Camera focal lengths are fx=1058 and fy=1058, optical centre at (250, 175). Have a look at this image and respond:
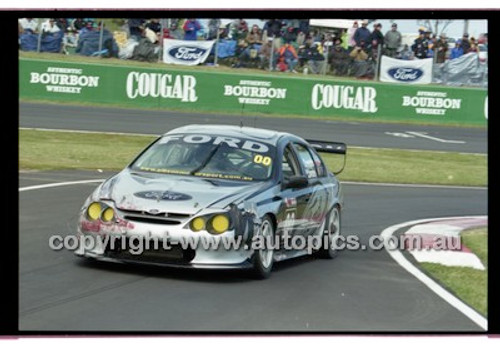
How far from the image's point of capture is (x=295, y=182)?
10.0m

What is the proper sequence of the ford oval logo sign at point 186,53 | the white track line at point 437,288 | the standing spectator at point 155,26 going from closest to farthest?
the white track line at point 437,288, the standing spectator at point 155,26, the ford oval logo sign at point 186,53

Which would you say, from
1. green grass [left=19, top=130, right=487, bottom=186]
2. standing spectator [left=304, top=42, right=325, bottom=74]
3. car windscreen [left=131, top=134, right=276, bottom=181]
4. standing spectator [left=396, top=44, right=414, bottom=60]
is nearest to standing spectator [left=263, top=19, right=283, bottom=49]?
standing spectator [left=304, top=42, right=325, bottom=74]

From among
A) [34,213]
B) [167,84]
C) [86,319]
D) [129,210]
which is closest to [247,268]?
[129,210]

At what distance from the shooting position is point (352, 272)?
33.9ft

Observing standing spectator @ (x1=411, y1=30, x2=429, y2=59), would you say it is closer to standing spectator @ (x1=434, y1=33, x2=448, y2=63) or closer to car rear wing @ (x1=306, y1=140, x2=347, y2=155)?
standing spectator @ (x1=434, y1=33, x2=448, y2=63)

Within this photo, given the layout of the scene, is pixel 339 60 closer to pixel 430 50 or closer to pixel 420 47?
pixel 420 47

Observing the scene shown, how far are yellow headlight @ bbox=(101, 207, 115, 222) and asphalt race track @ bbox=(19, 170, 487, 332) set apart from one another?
18.9 inches

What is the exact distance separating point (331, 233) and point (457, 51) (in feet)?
43.1

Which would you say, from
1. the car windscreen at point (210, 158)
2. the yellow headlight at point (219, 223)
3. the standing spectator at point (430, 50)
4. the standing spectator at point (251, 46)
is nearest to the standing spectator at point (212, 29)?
the standing spectator at point (251, 46)

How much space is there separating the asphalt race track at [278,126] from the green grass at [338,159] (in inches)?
52.3

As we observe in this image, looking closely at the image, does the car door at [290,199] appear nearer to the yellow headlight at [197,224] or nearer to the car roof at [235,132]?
the car roof at [235,132]

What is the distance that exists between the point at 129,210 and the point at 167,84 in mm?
19807

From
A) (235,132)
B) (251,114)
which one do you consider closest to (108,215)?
(235,132)

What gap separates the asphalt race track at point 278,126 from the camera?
81.1ft
